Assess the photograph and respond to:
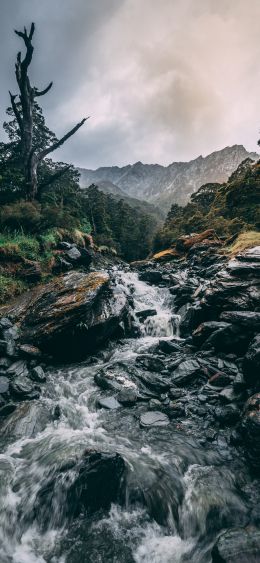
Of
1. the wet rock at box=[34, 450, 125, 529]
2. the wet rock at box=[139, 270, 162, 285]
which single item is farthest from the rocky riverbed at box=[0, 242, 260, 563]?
the wet rock at box=[139, 270, 162, 285]

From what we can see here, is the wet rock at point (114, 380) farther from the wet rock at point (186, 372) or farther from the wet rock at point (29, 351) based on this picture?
the wet rock at point (29, 351)

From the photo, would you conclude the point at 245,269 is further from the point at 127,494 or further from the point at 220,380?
the point at 127,494

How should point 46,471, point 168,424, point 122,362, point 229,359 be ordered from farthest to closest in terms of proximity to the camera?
1. point 122,362
2. point 229,359
3. point 168,424
4. point 46,471

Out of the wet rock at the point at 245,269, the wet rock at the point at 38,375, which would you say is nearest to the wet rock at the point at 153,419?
the wet rock at the point at 38,375

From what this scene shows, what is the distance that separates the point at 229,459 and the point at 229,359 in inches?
128

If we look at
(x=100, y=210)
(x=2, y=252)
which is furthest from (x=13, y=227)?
(x=100, y=210)

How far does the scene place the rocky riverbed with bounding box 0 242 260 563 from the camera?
13.3 ft

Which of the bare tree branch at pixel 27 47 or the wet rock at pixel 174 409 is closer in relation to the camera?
the wet rock at pixel 174 409

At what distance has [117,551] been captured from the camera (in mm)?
3834

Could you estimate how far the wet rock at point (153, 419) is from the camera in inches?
247

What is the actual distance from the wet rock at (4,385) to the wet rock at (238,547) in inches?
211

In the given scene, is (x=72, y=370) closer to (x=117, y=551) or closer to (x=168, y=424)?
(x=168, y=424)

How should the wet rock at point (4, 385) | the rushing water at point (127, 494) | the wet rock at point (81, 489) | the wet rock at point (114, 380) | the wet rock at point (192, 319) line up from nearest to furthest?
the rushing water at point (127, 494)
the wet rock at point (81, 489)
the wet rock at point (4, 385)
the wet rock at point (114, 380)
the wet rock at point (192, 319)

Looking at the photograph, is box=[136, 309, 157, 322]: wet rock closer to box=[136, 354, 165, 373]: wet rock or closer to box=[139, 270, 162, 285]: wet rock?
box=[136, 354, 165, 373]: wet rock
